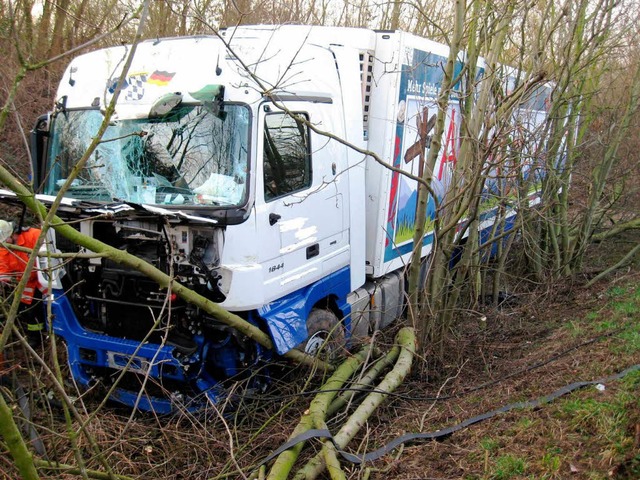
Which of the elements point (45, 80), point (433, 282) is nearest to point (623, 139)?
point (433, 282)

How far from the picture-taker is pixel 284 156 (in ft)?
15.3

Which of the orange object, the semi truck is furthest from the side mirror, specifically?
the orange object

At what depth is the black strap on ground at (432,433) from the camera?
145 inches

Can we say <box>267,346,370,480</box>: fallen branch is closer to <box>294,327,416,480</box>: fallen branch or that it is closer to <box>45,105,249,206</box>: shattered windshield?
<box>294,327,416,480</box>: fallen branch

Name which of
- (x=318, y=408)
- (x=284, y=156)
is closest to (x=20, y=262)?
(x=284, y=156)

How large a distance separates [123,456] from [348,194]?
9.49 feet

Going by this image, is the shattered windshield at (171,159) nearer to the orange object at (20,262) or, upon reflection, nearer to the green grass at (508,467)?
the orange object at (20,262)

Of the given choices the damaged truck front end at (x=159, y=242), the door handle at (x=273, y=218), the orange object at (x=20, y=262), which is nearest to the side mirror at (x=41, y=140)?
the damaged truck front end at (x=159, y=242)

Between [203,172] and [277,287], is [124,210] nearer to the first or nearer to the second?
[203,172]

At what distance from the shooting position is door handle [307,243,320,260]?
16.1 ft

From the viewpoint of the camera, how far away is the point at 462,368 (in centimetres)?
527

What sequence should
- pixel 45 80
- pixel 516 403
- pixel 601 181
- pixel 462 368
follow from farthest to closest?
pixel 45 80
pixel 601 181
pixel 462 368
pixel 516 403

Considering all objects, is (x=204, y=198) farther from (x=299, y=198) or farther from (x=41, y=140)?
(x=41, y=140)

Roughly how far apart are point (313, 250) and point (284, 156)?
2.78 ft
